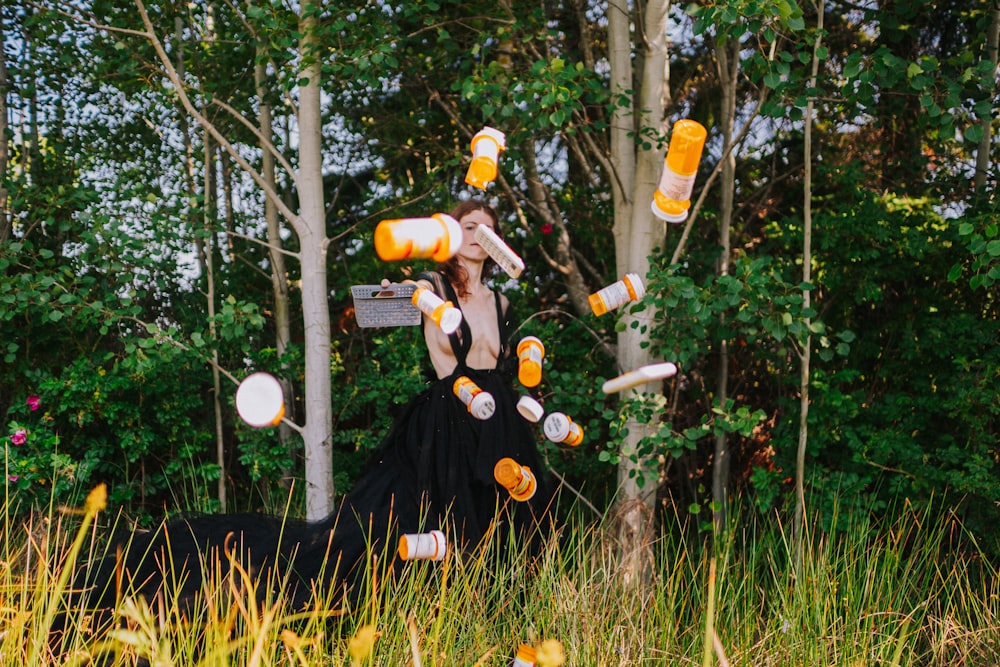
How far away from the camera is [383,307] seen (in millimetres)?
2789

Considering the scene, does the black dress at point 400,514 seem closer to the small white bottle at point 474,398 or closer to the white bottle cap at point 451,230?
the small white bottle at point 474,398

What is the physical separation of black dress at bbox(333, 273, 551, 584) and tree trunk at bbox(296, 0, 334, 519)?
0.45 metres

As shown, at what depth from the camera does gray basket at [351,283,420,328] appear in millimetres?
2762

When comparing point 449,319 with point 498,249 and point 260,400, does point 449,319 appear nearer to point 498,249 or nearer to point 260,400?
point 498,249

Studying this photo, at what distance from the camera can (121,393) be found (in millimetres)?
3854

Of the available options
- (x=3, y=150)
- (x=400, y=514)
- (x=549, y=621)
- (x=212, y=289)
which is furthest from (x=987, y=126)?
(x=3, y=150)

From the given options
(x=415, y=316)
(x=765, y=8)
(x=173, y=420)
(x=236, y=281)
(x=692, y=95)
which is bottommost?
(x=173, y=420)

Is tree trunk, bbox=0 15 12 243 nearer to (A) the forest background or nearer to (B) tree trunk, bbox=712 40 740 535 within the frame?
(A) the forest background

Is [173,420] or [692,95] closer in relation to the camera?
[173,420]

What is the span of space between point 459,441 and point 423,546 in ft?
1.40

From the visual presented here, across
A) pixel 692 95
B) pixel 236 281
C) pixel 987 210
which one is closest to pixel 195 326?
pixel 236 281

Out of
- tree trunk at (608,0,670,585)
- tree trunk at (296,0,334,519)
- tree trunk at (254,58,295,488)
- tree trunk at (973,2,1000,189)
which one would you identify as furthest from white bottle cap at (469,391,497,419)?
tree trunk at (973,2,1000,189)

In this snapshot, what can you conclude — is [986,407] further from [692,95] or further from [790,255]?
[692,95]

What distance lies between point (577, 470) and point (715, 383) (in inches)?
36.8
